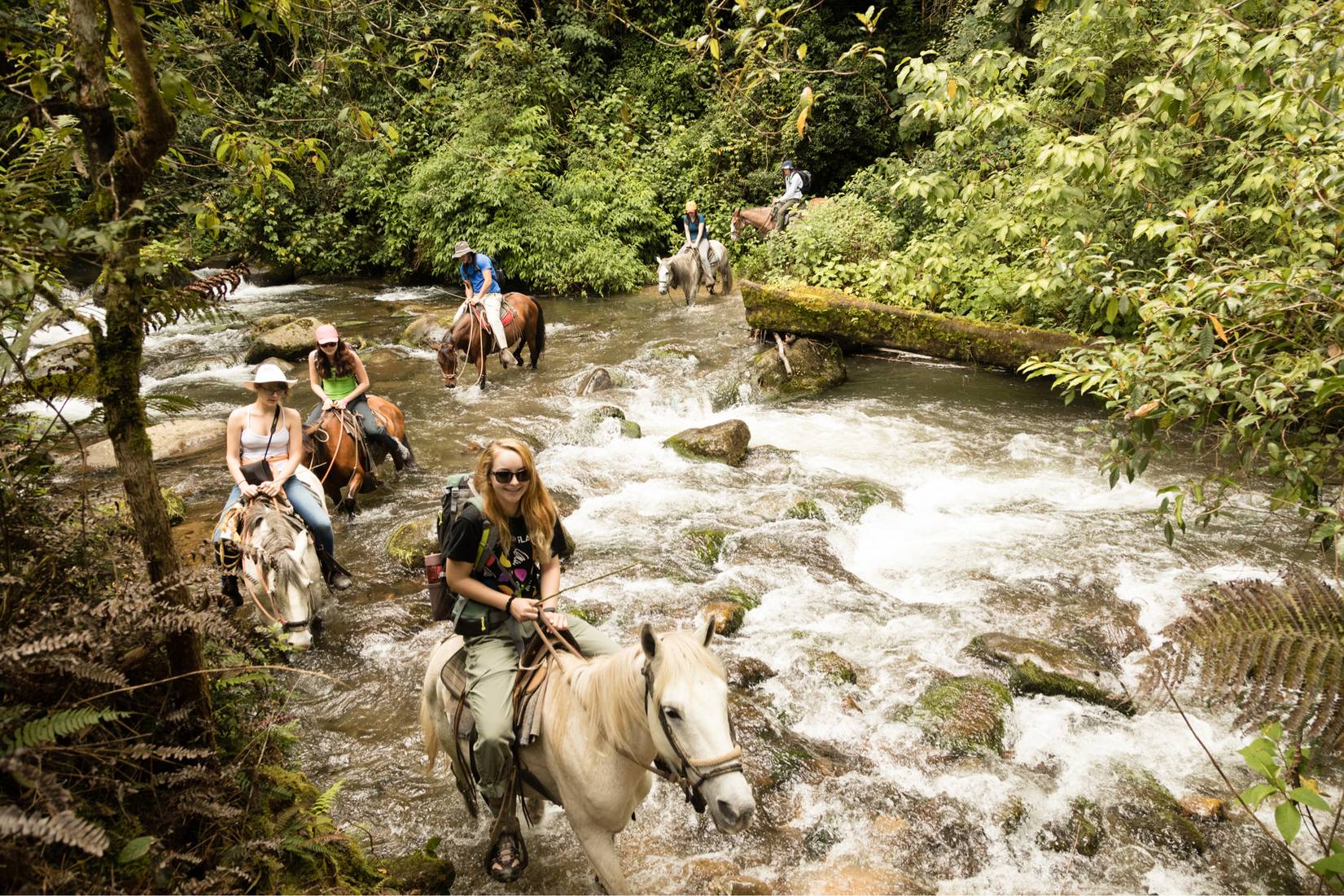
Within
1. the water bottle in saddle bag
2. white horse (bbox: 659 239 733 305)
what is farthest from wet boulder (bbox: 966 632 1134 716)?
white horse (bbox: 659 239 733 305)

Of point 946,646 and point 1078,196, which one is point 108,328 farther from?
point 1078,196

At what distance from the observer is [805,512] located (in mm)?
8133

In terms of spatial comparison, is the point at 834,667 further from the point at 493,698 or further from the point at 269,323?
the point at 269,323

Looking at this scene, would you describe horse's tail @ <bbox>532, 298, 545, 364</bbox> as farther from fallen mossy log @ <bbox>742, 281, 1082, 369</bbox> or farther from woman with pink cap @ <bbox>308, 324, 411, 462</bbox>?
woman with pink cap @ <bbox>308, 324, 411, 462</bbox>

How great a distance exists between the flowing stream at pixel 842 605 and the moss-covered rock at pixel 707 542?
2cm

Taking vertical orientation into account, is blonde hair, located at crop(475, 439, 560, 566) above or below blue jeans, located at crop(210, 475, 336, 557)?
above

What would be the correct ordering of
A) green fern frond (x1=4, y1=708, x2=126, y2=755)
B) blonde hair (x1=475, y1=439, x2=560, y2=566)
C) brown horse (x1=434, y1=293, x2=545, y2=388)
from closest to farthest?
green fern frond (x1=4, y1=708, x2=126, y2=755) < blonde hair (x1=475, y1=439, x2=560, y2=566) < brown horse (x1=434, y1=293, x2=545, y2=388)

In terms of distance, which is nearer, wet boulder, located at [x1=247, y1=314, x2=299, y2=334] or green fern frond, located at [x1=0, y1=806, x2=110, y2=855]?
green fern frond, located at [x1=0, y1=806, x2=110, y2=855]

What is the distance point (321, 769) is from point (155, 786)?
8.13ft

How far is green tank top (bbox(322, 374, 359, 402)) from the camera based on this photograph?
846 centimetres

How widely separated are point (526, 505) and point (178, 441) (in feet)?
31.1

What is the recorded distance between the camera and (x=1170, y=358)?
4.32 metres

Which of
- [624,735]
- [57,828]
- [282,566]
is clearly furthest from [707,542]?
[57,828]

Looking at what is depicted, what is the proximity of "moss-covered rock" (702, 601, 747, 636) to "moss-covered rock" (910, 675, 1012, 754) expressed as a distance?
155 centimetres
